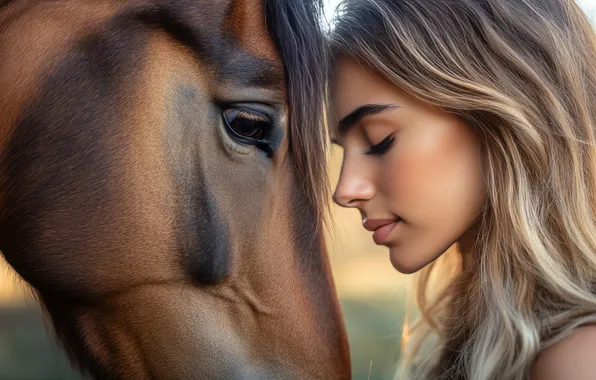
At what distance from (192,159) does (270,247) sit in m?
0.23

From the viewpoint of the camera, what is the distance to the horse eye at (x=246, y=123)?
4.00 feet

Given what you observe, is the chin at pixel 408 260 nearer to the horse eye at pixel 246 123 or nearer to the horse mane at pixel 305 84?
the horse mane at pixel 305 84

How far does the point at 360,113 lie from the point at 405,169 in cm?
14

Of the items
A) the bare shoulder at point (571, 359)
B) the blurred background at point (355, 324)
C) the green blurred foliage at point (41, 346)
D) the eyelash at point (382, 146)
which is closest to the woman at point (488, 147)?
the eyelash at point (382, 146)

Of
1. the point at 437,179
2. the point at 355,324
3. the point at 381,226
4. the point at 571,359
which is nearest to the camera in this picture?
the point at 571,359

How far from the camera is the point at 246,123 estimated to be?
1229mm

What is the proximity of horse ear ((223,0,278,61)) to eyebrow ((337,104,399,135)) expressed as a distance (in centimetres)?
19

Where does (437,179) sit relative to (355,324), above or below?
above

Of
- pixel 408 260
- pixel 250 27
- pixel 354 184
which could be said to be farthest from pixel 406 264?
pixel 250 27

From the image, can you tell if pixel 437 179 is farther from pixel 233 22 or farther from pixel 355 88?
pixel 233 22

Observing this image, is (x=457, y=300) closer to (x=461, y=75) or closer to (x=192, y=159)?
(x=461, y=75)

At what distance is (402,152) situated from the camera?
44.2 inches

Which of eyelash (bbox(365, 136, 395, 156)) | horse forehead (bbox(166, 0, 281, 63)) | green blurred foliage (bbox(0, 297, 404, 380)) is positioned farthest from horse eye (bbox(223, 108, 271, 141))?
green blurred foliage (bbox(0, 297, 404, 380))

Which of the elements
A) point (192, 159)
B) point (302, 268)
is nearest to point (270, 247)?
point (302, 268)
